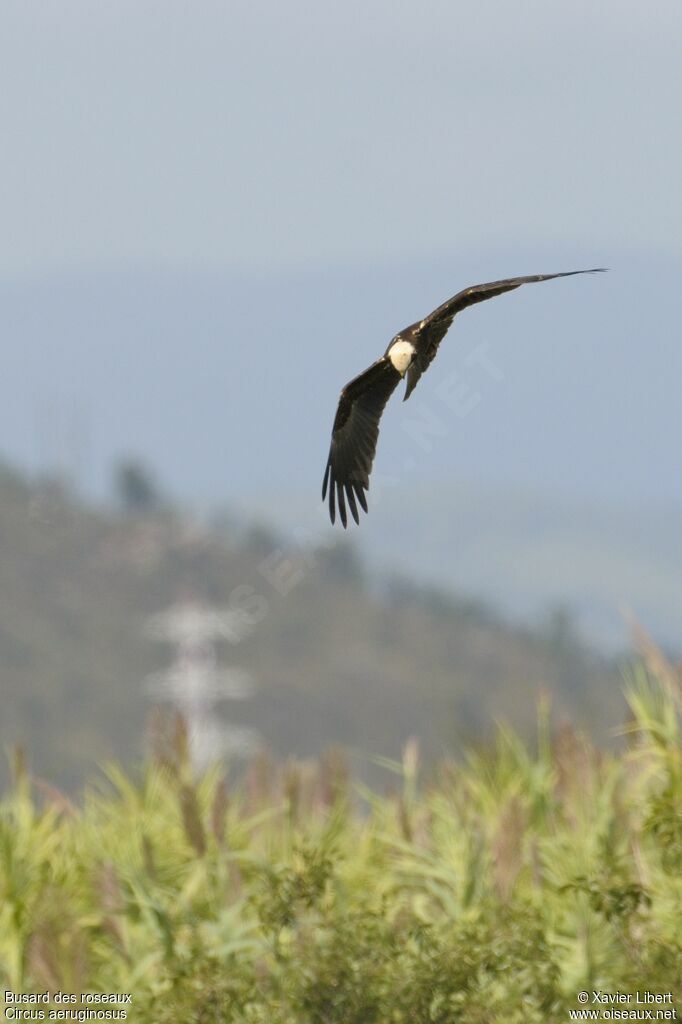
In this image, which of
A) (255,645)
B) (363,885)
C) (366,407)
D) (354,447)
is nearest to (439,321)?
(366,407)

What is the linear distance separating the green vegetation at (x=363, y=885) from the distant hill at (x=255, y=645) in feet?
294

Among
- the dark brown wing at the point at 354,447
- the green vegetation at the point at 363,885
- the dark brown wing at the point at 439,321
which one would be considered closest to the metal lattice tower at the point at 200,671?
the green vegetation at the point at 363,885

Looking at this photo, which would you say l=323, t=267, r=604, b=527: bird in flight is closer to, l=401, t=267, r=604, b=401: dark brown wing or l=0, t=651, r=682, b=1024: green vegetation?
l=401, t=267, r=604, b=401: dark brown wing

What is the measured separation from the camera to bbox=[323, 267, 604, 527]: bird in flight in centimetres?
1014

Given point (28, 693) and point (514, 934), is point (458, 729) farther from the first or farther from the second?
point (28, 693)

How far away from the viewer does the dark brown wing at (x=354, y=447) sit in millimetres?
11516

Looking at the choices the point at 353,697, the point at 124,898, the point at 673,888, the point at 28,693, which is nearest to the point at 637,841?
the point at 673,888

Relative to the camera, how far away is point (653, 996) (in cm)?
1077

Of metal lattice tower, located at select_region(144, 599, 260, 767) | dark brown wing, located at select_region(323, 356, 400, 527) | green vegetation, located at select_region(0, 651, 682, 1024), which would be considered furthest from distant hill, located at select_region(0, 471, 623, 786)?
dark brown wing, located at select_region(323, 356, 400, 527)

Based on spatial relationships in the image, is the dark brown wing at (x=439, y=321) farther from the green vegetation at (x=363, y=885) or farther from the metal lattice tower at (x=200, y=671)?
the metal lattice tower at (x=200, y=671)

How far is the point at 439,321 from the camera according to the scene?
10.1 m

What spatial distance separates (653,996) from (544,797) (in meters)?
5.04

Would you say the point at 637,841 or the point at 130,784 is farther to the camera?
the point at 130,784

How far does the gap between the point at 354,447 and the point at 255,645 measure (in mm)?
116834
